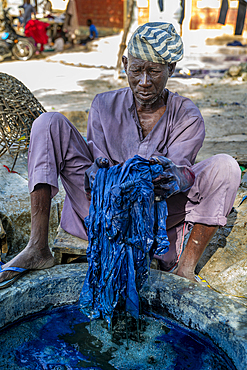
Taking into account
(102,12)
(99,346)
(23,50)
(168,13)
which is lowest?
(99,346)

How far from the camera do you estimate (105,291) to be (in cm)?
171

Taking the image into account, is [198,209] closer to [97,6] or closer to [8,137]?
[8,137]

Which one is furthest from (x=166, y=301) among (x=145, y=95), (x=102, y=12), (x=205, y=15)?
(x=102, y=12)

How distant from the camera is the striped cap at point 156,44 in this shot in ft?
6.22

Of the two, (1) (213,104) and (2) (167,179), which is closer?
(2) (167,179)

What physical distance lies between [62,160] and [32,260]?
1.74 ft

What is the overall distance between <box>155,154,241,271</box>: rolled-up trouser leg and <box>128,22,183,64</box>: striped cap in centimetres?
56

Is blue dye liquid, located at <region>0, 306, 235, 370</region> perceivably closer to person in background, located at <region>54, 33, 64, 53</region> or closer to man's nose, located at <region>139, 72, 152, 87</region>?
man's nose, located at <region>139, 72, 152, 87</region>

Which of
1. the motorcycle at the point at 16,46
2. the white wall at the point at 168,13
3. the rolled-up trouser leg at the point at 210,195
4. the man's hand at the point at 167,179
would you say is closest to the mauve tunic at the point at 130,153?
the rolled-up trouser leg at the point at 210,195

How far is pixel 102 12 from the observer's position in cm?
1598

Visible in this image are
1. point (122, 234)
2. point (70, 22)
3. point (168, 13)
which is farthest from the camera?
point (70, 22)

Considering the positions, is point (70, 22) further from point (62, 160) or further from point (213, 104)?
point (62, 160)

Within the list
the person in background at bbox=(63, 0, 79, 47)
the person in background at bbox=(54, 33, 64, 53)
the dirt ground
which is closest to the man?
the dirt ground

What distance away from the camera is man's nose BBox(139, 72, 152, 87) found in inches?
76.1
